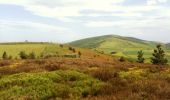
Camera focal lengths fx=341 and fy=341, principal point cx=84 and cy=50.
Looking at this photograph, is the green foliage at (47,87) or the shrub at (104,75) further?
the shrub at (104,75)

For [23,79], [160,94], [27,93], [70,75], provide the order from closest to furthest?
[160,94]
[27,93]
[23,79]
[70,75]

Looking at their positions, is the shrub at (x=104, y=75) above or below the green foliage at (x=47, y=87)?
above

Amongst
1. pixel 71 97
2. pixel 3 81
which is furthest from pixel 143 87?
pixel 3 81

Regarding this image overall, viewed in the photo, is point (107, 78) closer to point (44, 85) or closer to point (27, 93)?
point (44, 85)

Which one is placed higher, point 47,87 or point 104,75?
point 104,75

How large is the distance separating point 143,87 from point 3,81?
6653 millimetres

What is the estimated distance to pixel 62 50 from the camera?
6038 inches

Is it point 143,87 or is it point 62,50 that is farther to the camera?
point 62,50

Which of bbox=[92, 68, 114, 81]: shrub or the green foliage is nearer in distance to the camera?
the green foliage

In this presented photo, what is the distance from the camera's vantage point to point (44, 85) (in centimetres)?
1423

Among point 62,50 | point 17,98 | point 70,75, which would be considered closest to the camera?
point 17,98

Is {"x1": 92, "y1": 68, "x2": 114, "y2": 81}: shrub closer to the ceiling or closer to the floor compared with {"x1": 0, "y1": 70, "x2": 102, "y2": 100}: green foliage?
closer to the ceiling

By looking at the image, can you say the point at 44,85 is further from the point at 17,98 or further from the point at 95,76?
the point at 95,76

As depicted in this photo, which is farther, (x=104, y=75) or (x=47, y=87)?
(x=104, y=75)
